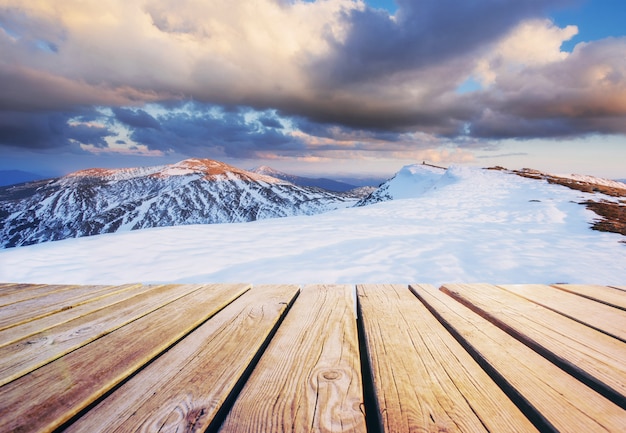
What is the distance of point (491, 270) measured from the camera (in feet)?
20.5

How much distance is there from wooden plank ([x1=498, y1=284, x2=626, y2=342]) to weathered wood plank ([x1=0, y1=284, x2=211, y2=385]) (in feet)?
8.24

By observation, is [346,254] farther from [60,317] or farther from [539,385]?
[539,385]

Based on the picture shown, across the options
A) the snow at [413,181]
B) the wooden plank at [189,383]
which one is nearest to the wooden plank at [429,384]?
the wooden plank at [189,383]

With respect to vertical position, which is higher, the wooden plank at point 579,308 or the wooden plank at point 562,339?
the wooden plank at point 562,339

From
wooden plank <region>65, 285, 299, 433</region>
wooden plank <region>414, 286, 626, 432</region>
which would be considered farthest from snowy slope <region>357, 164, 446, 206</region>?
wooden plank <region>65, 285, 299, 433</region>

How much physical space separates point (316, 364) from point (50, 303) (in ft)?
7.06

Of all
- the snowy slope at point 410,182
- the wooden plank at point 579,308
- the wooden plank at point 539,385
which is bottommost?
the snowy slope at point 410,182

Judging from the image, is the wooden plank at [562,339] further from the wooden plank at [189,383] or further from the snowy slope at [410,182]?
the snowy slope at [410,182]

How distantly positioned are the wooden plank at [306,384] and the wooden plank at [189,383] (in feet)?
0.25

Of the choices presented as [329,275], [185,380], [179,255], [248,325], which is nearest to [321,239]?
[329,275]

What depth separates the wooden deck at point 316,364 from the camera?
969mm

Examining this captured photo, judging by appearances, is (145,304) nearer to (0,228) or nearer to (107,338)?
(107,338)

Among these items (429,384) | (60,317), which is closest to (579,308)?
(429,384)

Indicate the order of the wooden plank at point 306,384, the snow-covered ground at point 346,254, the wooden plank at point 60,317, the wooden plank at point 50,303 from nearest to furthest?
the wooden plank at point 306,384 → the wooden plank at point 60,317 → the wooden plank at point 50,303 → the snow-covered ground at point 346,254
